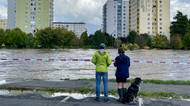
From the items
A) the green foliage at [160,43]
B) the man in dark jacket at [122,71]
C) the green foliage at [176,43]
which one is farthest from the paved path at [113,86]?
the green foliage at [160,43]

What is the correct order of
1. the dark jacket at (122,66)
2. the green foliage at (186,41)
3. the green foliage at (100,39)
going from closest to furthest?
the dark jacket at (122,66), the green foliage at (186,41), the green foliage at (100,39)

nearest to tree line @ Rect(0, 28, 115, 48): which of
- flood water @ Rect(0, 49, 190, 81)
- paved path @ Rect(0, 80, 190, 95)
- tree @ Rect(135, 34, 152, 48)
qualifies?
tree @ Rect(135, 34, 152, 48)

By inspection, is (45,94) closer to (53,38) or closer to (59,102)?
(59,102)

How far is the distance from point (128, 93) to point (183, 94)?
3301mm

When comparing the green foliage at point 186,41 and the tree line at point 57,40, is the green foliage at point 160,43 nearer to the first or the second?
the tree line at point 57,40

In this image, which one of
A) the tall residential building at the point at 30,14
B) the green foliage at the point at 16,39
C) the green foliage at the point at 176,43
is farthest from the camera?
the tall residential building at the point at 30,14

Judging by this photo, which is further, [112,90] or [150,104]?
[112,90]

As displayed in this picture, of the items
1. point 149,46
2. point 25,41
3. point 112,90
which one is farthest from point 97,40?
point 112,90

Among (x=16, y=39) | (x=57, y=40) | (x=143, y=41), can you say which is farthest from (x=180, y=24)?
(x=16, y=39)

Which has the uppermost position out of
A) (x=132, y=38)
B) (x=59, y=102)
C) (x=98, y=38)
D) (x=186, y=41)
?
(x=98, y=38)

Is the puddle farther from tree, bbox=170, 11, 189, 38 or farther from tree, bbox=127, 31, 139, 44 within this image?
tree, bbox=170, 11, 189, 38

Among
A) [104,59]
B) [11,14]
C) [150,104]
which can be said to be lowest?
[150,104]

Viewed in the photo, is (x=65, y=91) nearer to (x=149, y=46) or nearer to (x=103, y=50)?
(x=103, y=50)

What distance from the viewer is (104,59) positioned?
1403cm
